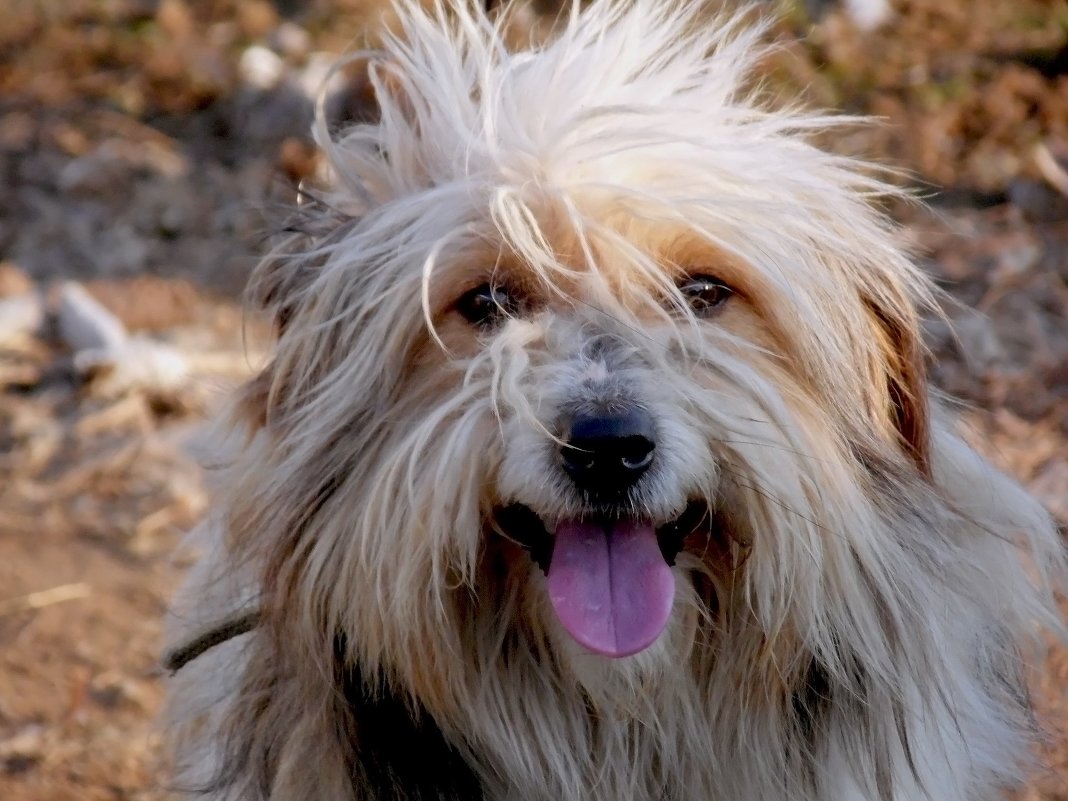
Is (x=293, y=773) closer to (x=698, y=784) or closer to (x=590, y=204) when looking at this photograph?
(x=698, y=784)

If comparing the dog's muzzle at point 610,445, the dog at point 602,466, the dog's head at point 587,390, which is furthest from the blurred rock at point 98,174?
the dog's muzzle at point 610,445

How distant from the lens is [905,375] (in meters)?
2.21

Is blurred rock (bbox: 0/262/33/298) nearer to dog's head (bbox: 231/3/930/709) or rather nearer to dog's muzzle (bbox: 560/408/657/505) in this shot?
dog's head (bbox: 231/3/930/709)

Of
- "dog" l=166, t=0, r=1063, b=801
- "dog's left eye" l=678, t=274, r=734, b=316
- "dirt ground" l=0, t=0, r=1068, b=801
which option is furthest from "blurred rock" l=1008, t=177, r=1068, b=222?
"dog's left eye" l=678, t=274, r=734, b=316

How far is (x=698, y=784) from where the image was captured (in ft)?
7.33

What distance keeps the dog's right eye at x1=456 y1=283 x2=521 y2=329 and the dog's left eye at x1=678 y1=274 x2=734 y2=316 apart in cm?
25

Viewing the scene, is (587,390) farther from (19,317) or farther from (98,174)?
(98,174)

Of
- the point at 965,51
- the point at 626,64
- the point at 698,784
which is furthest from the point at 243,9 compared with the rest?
the point at 698,784

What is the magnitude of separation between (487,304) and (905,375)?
64cm

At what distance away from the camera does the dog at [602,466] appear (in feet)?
6.50

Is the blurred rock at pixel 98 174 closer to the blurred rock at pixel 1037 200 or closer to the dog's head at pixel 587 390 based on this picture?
the blurred rock at pixel 1037 200

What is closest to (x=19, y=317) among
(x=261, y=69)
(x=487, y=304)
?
(x=261, y=69)

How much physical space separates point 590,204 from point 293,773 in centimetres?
98

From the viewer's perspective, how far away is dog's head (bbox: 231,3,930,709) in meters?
1.96
